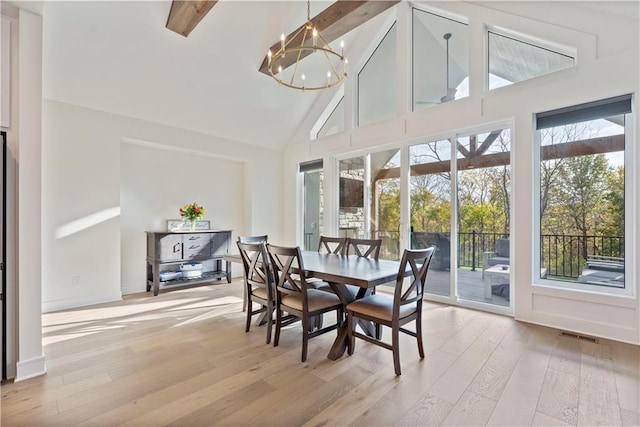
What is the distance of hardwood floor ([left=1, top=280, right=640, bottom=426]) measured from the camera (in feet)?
5.84

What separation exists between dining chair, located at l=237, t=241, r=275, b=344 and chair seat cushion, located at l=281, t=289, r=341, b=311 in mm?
179

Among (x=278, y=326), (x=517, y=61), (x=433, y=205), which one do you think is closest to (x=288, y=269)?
(x=278, y=326)

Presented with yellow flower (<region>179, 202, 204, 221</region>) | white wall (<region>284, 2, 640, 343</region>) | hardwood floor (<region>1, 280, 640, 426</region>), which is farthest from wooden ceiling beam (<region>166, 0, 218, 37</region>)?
hardwood floor (<region>1, 280, 640, 426</region>)

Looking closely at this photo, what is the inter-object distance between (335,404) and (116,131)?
4462mm

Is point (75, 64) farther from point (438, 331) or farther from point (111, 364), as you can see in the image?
point (438, 331)

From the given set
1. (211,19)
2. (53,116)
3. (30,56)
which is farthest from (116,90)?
(30,56)

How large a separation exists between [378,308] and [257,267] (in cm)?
135

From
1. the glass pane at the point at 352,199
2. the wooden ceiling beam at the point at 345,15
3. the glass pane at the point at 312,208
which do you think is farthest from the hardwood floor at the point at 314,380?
the wooden ceiling beam at the point at 345,15

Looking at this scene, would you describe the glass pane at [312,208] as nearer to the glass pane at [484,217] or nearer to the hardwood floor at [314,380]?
the glass pane at [484,217]

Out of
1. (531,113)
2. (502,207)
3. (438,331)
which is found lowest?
(438,331)

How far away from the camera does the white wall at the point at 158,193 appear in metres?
4.61

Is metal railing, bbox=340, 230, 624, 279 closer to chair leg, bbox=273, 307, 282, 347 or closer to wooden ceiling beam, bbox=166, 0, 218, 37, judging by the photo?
chair leg, bbox=273, 307, 282, 347

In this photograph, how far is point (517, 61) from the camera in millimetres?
3611

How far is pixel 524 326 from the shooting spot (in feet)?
10.6
